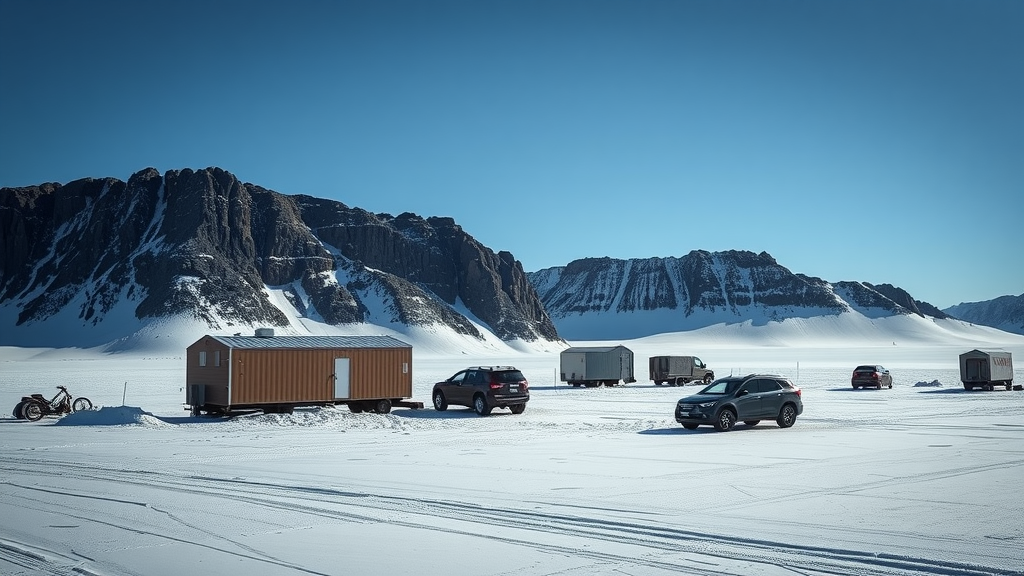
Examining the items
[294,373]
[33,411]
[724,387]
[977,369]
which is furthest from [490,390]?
[977,369]

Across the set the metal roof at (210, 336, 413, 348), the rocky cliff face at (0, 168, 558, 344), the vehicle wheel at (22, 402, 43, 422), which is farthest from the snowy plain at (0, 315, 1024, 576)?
the rocky cliff face at (0, 168, 558, 344)

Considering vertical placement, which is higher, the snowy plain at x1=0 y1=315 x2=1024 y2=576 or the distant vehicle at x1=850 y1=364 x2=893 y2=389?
the distant vehicle at x1=850 y1=364 x2=893 y2=389

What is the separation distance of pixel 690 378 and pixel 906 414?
98.3 ft

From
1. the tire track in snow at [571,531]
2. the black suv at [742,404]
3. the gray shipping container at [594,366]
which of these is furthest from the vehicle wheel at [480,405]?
the gray shipping container at [594,366]

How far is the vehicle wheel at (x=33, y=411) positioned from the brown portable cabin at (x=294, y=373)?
4.83 m

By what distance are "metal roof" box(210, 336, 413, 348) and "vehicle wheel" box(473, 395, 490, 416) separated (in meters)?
3.22

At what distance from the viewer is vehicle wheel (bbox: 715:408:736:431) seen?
2470 cm

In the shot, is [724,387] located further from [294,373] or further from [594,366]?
[594,366]

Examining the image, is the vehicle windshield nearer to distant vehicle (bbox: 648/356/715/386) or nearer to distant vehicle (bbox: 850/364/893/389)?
distant vehicle (bbox: 850/364/893/389)

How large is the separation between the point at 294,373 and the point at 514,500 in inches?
798

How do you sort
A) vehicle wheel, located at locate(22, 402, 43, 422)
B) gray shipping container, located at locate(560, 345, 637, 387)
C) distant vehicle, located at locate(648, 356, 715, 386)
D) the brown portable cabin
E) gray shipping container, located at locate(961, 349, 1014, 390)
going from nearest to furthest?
vehicle wheel, located at locate(22, 402, 43, 422) → the brown portable cabin → gray shipping container, located at locate(961, 349, 1014, 390) → gray shipping container, located at locate(560, 345, 637, 387) → distant vehicle, located at locate(648, 356, 715, 386)

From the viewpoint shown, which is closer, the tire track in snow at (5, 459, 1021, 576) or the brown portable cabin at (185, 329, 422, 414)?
the tire track in snow at (5, 459, 1021, 576)

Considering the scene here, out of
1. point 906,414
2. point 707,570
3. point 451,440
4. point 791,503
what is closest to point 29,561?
point 707,570

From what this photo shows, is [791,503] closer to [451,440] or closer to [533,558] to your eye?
[533,558]
